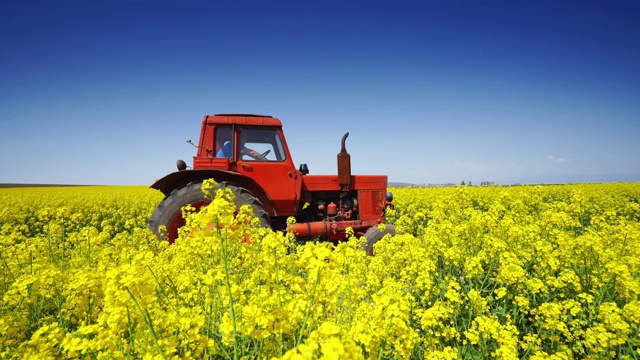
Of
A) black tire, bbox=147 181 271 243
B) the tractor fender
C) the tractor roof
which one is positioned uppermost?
the tractor roof

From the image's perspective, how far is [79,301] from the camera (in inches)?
73.5

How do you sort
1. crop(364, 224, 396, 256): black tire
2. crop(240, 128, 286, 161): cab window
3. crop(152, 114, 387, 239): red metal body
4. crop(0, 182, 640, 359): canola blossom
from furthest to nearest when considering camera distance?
crop(364, 224, 396, 256): black tire
crop(240, 128, 286, 161): cab window
crop(152, 114, 387, 239): red metal body
crop(0, 182, 640, 359): canola blossom

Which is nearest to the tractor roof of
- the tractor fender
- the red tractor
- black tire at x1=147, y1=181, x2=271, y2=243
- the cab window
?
the red tractor

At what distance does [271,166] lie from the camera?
13.9 ft

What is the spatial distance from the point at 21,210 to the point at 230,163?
10582 mm

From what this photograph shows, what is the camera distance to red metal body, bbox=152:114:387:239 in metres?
3.93

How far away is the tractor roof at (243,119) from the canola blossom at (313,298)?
1.77 metres

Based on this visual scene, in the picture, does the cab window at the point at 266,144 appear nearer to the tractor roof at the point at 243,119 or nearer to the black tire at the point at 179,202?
the tractor roof at the point at 243,119

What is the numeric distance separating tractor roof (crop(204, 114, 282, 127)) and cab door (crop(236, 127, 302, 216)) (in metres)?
0.10

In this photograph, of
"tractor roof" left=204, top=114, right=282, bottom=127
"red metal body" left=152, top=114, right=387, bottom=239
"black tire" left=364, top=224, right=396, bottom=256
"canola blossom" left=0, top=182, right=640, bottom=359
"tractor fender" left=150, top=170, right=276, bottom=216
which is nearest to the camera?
"canola blossom" left=0, top=182, right=640, bottom=359

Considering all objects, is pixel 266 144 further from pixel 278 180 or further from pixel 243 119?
pixel 278 180

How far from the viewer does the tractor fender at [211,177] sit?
148 inches

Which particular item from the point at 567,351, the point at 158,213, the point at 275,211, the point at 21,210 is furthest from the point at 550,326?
the point at 21,210

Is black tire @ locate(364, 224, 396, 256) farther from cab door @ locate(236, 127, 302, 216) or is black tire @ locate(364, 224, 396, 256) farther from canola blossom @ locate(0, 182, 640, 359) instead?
cab door @ locate(236, 127, 302, 216)
